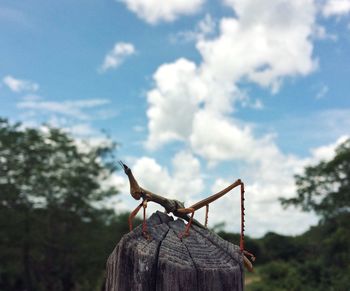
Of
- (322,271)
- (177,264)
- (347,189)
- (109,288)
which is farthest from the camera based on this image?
(322,271)

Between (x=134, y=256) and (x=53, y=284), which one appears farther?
(x=53, y=284)

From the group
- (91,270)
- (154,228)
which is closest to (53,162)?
(91,270)

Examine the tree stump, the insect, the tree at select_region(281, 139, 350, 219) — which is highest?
the tree at select_region(281, 139, 350, 219)

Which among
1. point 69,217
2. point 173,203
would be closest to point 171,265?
point 173,203

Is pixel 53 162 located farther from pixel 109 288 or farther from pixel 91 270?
pixel 109 288

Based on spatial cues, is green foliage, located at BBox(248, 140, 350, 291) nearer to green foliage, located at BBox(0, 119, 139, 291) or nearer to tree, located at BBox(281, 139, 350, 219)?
tree, located at BBox(281, 139, 350, 219)

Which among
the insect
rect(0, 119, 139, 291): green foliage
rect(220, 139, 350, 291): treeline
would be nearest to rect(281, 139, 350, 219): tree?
rect(220, 139, 350, 291): treeline

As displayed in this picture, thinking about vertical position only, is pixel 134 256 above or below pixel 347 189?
below

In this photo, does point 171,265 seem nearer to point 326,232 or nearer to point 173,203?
point 173,203
